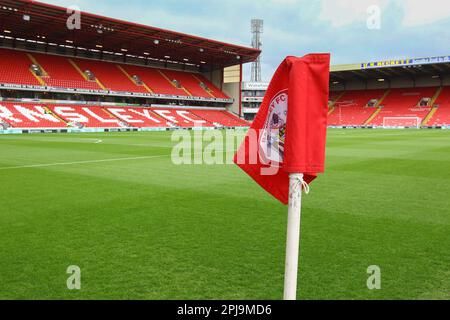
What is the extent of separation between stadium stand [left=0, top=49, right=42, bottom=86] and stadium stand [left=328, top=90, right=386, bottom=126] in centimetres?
4319

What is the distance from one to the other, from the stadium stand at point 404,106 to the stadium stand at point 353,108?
176 cm

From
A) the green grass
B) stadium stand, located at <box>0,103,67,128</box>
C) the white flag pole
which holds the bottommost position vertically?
the green grass

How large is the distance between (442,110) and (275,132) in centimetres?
6215

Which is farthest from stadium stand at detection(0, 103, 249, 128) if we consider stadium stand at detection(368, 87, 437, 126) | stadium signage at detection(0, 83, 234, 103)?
stadium stand at detection(368, 87, 437, 126)

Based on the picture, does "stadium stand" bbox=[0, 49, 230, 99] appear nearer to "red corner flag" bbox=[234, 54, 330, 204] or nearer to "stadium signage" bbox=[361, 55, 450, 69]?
"stadium signage" bbox=[361, 55, 450, 69]

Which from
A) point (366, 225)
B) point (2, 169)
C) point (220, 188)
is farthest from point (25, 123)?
point (366, 225)

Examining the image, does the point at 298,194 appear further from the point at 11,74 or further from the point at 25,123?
the point at 11,74

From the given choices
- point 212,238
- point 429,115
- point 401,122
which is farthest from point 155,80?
point 212,238

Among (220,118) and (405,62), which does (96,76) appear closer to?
(220,118)

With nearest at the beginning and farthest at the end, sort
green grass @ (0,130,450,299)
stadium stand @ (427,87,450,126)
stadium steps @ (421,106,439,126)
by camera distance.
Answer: green grass @ (0,130,450,299)
stadium stand @ (427,87,450,126)
stadium steps @ (421,106,439,126)

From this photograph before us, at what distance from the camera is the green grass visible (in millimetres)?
3492

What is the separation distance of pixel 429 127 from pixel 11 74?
52812 mm

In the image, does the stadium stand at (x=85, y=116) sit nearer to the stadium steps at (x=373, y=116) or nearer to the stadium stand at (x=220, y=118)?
the stadium stand at (x=220, y=118)

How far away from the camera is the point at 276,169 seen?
2.47m
